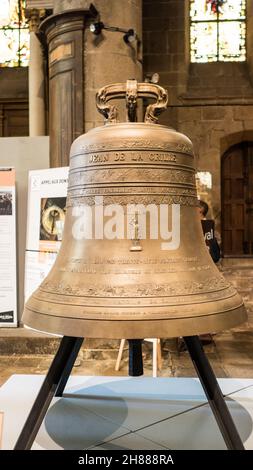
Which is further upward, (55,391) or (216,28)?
(216,28)

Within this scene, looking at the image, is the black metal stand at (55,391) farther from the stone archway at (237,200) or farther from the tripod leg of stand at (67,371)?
the stone archway at (237,200)

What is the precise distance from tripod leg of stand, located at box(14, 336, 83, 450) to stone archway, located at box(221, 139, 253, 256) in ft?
22.4

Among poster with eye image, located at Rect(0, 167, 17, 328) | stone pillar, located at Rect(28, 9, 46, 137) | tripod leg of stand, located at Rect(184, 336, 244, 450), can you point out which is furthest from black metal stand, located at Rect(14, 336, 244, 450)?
stone pillar, located at Rect(28, 9, 46, 137)

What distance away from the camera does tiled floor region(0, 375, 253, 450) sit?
1609 mm

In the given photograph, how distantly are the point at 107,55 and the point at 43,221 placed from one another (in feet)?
5.22

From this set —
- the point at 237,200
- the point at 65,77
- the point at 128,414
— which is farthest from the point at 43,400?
the point at 237,200

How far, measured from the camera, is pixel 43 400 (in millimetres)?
1378

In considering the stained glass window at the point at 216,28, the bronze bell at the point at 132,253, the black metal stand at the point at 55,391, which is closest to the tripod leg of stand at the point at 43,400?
the black metal stand at the point at 55,391

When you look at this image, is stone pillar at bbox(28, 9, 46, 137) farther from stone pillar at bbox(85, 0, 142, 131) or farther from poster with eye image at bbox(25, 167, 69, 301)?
poster with eye image at bbox(25, 167, 69, 301)

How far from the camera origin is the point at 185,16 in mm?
7316

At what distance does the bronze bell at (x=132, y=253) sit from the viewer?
48.3 inches

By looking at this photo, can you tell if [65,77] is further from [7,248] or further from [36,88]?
[36,88]

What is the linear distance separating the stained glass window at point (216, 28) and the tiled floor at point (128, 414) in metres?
6.66

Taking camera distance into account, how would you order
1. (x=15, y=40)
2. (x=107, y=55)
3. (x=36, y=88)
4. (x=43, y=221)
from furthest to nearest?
1. (x=15, y=40)
2. (x=36, y=88)
3. (x=107, y=55)
4. (x=43, y=221)
